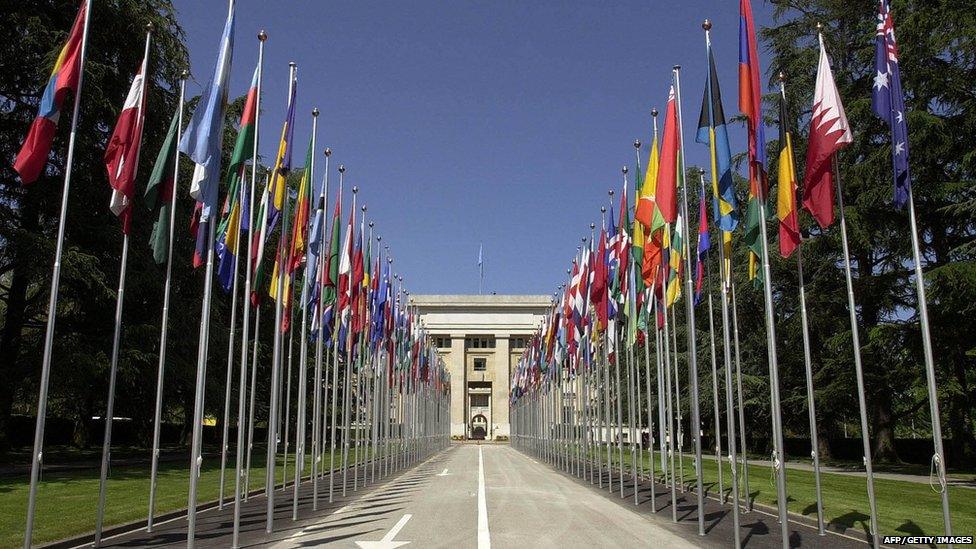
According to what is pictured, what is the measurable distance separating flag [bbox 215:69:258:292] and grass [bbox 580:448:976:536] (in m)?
12.8

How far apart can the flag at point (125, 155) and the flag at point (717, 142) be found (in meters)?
9.73

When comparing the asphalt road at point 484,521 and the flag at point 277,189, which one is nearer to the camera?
the asphalt road at point 484,521

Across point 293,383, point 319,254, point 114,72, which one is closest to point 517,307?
point 293,383

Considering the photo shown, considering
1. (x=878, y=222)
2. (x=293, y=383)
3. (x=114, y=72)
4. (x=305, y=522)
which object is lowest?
(x=305, y=522)

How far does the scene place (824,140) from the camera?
12445 millimetres

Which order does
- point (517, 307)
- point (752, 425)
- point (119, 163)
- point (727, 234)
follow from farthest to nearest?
point (517, 307) < point (752, 425) < point (727, 234) < point (119, 163)

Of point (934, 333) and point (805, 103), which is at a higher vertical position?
point (805, 103)

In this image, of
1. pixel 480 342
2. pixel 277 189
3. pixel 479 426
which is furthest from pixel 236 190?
pixel 479 426

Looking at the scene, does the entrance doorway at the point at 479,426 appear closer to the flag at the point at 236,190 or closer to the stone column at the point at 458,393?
the stone column at the point at 458,393

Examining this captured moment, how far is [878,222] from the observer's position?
107ft

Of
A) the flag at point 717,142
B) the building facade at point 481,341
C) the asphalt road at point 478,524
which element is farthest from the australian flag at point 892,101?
the building facade at point 481,341

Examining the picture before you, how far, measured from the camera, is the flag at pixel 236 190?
49.9ft

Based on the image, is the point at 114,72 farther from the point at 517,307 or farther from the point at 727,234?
the point at 517,307

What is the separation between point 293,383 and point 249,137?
135ft
